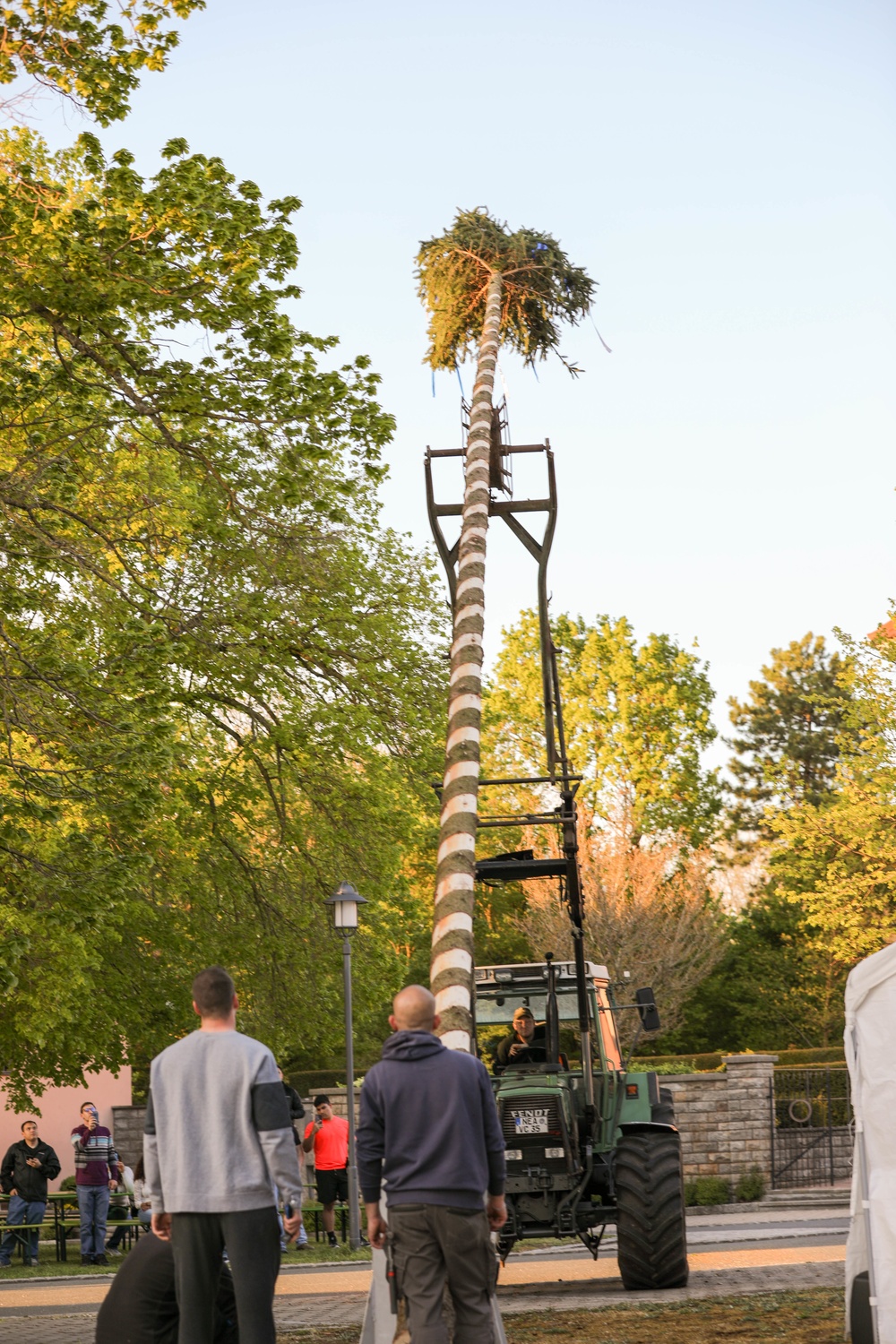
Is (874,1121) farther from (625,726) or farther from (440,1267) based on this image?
(625,726)

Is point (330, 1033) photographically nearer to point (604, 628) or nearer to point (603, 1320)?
point (603, 1320)

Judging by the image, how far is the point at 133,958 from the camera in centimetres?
2333

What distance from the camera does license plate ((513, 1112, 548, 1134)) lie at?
12.5m

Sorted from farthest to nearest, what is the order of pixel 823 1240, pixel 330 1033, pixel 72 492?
pixel 330 1033
pixel 823 1240
pixel 72 492

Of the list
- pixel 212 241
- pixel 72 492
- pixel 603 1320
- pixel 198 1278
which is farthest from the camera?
pixel 72 492

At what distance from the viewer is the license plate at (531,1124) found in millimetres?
12477

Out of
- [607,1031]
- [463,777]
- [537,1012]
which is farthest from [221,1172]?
Answer: [607,1031]

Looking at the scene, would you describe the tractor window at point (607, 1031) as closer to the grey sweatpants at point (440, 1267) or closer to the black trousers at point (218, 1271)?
the grey sweatpants at point (440, 1267)

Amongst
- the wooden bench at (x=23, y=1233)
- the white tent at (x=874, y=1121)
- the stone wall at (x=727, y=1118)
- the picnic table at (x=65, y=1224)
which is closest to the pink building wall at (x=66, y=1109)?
the picnic table at (x=65, y=1224)

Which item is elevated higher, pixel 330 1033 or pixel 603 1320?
pixel 330 1033

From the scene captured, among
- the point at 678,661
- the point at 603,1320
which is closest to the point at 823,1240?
the point at 603,1320

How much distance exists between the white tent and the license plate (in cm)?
433

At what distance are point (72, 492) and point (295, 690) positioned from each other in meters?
9.74

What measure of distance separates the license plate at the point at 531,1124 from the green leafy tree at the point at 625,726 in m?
34.3
